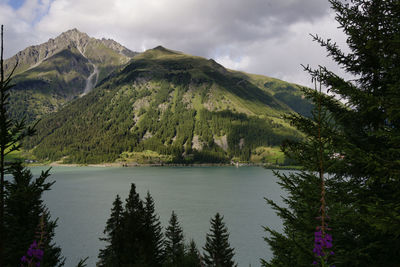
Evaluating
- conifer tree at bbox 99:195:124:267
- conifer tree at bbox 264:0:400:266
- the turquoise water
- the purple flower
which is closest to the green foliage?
conifer tree at bbox 99:195:124:267

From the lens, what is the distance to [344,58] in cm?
867

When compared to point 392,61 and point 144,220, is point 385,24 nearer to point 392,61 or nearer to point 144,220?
point 392,61

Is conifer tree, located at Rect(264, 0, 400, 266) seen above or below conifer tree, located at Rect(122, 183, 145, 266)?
above

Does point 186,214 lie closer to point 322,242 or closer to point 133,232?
point 133,232

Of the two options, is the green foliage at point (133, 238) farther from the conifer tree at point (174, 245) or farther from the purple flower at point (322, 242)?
the purple flower at point (322, 242)

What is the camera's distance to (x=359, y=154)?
5887mm

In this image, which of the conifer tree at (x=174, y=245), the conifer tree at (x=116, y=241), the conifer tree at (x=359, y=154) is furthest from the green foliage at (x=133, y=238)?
the conifer tree at (x=359, y=154)

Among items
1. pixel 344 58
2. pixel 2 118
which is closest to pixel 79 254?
pixel 2 118

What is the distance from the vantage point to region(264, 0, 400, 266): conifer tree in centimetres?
588

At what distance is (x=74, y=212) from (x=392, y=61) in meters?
85.2

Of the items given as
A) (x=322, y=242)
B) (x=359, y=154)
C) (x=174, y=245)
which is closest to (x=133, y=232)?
(x=174, y=245)

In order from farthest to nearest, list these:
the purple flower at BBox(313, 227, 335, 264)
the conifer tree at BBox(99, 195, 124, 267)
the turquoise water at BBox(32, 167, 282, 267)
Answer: the turquoise water at BBox(32, 167, 282, 267), the conifer tree at BBox(99, 195, 124, 267), the purple flower at BBox(313, 227, 335, 264)

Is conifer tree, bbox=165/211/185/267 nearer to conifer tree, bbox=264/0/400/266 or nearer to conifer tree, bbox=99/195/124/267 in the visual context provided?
conifer tree, bbox=99/195/124/267

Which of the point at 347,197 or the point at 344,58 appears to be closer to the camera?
the point at 347,197
